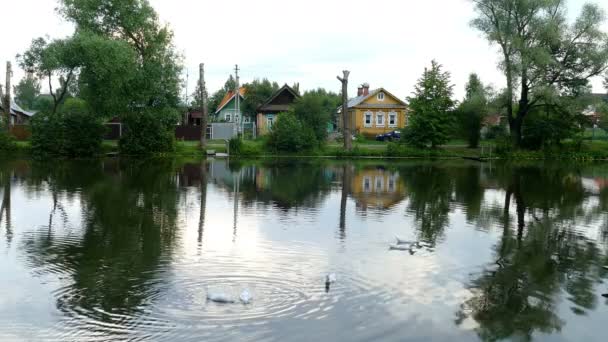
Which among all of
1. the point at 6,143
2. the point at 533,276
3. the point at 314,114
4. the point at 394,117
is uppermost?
the point at 394,117

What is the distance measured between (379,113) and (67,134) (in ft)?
115

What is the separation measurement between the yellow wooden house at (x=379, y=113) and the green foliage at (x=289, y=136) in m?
16.9

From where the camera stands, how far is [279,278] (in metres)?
10.9

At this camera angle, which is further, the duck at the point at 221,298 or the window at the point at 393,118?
the window at the point at 393,118

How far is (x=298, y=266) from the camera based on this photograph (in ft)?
38.6

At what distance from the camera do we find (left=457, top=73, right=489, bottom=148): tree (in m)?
52.9

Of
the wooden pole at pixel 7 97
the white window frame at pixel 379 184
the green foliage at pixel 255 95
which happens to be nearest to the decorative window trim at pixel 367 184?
the white window frame at pixel 379 184

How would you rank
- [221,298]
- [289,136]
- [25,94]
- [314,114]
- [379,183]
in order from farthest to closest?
1. [25,94]
2. [314,114]
3. [289,136]
4. [379,183]
5. [221,298]

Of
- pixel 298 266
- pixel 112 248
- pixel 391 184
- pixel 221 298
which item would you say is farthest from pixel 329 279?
pixel 391 184

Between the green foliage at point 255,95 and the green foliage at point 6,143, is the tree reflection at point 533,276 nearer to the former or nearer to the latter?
the green foliage at point 6,143

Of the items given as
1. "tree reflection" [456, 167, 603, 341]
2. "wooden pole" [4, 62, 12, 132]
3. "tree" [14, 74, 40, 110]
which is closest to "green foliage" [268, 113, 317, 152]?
"wooden pole" [4, 62, 12, 132]

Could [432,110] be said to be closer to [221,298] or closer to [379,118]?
[379,118]

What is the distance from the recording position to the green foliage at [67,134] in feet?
154

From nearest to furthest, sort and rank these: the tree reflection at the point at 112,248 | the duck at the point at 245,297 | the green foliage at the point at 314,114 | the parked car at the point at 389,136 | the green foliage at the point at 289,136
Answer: the duck at the point at 245,297 < the tree reflection at the point at 112,248 < the green foliage at the point at 289,136 < the green foliage at the point at 314,114 < the parked car at the point at 389,136
